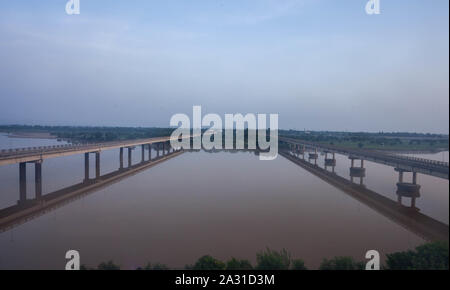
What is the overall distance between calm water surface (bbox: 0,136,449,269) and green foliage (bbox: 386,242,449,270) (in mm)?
1443

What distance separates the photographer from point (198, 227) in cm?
1081

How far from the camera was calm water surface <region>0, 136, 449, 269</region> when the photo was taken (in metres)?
8.56

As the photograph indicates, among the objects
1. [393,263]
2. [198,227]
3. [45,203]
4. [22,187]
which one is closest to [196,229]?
[198,227]

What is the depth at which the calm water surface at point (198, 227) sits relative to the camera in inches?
337

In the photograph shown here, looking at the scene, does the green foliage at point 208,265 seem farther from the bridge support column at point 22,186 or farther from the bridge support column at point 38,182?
the bridge support column at point 38,182

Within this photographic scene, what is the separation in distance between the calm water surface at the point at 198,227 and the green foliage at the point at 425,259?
1.44m

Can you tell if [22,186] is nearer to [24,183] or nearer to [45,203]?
[24,183]

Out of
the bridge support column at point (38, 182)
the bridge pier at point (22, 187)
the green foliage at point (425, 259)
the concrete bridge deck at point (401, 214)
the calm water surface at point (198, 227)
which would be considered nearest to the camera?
the green foliage at point (425, 259)

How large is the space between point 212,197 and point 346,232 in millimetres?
6520

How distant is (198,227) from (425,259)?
6755 mm

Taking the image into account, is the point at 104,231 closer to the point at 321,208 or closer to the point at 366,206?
the point at 321,208

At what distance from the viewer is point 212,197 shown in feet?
49.9

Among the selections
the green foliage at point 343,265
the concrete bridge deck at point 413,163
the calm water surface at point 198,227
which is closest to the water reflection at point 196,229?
the calm water surface at point 198,227
